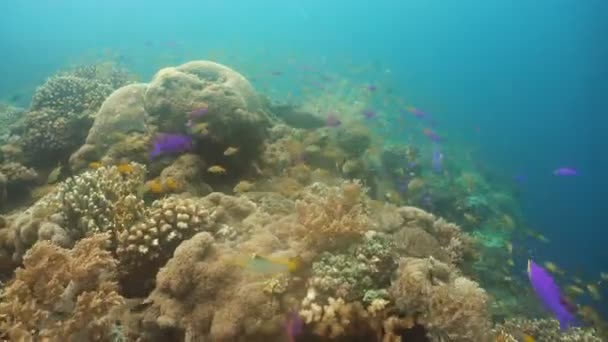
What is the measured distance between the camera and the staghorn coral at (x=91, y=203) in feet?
18.5

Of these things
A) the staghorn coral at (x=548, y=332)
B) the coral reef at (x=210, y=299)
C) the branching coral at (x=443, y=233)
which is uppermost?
the coral reef at (x=210, y=299)

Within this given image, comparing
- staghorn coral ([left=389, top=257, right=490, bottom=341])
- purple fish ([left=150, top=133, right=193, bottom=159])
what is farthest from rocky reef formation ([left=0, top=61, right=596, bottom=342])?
purple fish ([left=150, top=133, right=193, bottom=159])

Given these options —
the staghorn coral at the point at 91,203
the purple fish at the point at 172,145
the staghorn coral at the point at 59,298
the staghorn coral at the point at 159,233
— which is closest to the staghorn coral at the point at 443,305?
the staghorn coral at the point at 159,233

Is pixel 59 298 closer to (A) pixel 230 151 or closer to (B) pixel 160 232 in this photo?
(B) pixel 160 232

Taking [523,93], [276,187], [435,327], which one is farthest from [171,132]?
[523,93]

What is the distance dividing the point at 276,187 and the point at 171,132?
2.56m

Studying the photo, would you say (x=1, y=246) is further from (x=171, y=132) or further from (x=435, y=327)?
(x=435, y=327)

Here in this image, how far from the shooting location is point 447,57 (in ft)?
400

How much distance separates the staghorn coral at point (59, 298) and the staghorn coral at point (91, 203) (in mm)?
1108

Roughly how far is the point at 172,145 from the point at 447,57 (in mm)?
126888

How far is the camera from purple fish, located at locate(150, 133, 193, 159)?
833 centimetres

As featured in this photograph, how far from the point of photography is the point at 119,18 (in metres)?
77.3

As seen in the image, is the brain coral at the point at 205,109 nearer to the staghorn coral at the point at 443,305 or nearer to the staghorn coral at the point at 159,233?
the staghorn coral at the point at 159,233

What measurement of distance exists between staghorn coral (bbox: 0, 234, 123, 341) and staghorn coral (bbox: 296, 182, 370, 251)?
220 cm
